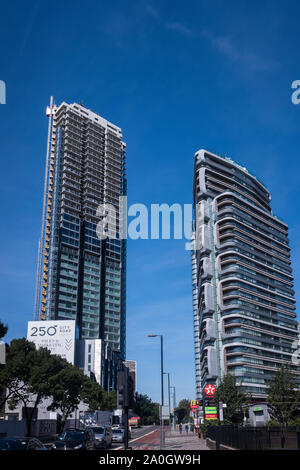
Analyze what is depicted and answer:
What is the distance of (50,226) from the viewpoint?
6850 inches

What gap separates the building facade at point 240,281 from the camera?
352 feet

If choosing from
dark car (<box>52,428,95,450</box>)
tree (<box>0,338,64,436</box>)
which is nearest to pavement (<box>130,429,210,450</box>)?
dark car (<box>52,428,95,450</box>)

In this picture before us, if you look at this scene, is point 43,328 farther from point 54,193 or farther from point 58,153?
point 58,153

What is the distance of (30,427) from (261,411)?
5924 centimetres

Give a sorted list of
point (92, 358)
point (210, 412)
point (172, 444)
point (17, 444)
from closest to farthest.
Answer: point (17, 444) → point (210, 412) → point (172, 444) → point (92, 358)

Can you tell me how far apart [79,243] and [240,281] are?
265 feet

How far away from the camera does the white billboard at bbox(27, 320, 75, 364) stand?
126688 mm

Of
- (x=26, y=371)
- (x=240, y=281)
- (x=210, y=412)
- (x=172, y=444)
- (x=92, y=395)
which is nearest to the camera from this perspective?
(x=210, y=412)

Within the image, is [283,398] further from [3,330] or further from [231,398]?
[3,330]

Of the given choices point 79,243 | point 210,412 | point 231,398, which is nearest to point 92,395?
point 231,398

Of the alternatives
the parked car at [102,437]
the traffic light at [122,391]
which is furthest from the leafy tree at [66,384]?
the traffic light at [122,391]

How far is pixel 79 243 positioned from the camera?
176 metres

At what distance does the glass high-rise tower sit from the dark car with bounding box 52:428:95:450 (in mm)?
129852

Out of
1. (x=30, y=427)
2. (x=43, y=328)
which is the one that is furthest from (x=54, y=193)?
(x=30, y=427)
